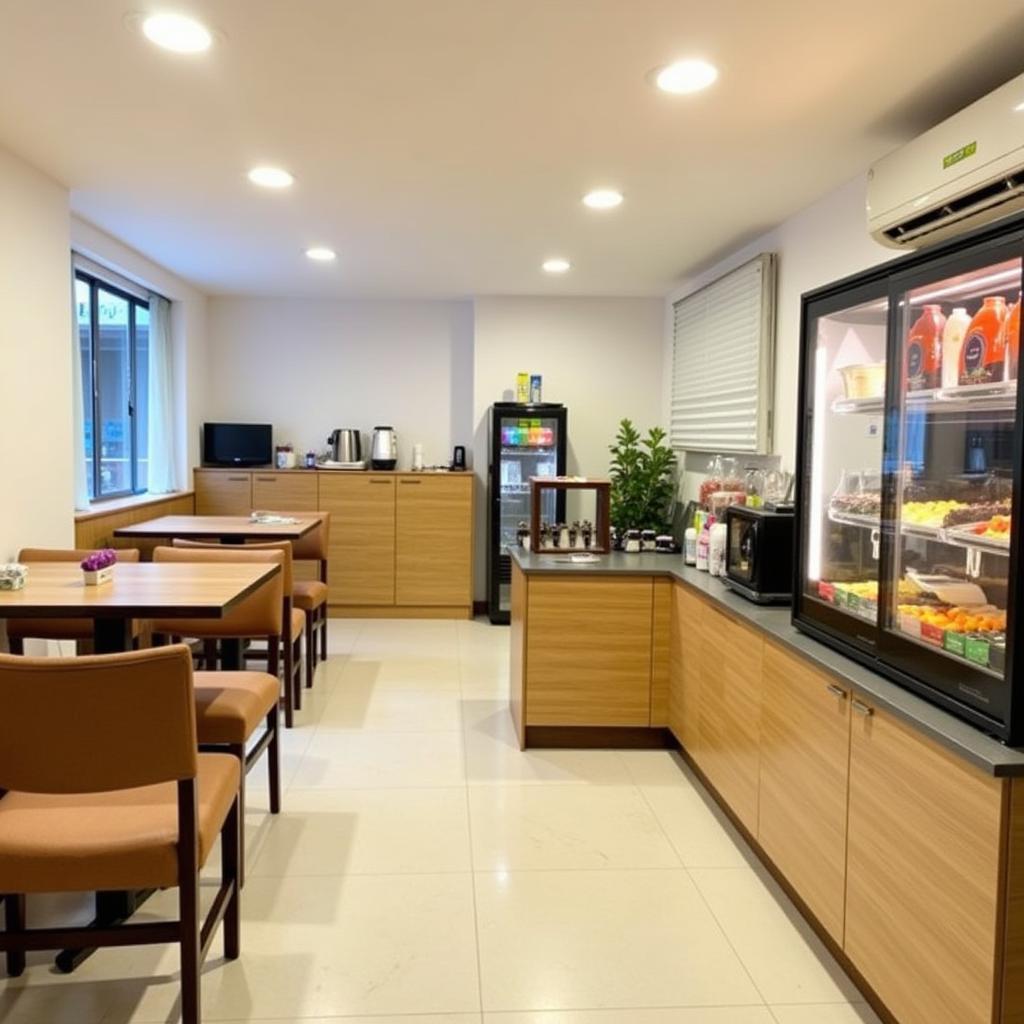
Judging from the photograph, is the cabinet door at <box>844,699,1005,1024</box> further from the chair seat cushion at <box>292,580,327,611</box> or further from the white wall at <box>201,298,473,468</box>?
the white wall at <box>201,298,473,468</box>

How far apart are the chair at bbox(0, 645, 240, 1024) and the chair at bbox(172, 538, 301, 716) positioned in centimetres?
177

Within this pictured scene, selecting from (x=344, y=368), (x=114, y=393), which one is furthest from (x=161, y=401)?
(x=344, y=368)

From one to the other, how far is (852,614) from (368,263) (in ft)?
12.4

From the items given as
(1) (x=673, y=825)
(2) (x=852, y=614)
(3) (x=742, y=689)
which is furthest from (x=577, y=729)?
(2) (x=852, y=614)

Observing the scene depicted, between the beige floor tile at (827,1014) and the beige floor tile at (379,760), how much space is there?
5.23 feet

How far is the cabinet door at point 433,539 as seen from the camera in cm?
615

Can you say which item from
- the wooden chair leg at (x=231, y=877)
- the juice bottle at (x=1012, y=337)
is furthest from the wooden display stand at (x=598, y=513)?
the juice bottle at (x=1012, y=337)

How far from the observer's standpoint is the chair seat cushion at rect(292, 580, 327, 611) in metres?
4.37

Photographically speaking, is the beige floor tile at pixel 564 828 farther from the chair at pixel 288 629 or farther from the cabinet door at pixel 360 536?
the cabinet door at pixel 360 536

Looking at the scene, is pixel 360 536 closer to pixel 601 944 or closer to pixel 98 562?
pixel 98 562

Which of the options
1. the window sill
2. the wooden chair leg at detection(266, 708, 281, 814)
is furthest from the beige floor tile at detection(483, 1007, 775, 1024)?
the window sill

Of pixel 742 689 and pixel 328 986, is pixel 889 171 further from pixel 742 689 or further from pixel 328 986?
pixel 328 986

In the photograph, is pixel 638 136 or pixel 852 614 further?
pixel 638 136

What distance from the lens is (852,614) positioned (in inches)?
88.1
